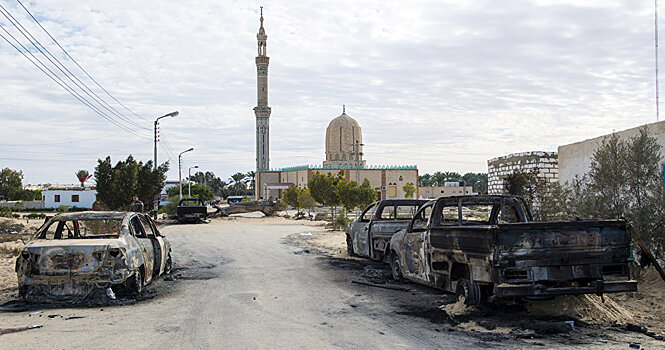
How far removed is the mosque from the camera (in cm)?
8844

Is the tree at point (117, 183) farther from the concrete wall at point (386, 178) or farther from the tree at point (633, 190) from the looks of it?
the concrete wall at point (386, 178)

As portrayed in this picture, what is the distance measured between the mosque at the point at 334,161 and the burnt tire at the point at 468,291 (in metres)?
76.2

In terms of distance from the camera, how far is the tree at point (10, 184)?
86188mm

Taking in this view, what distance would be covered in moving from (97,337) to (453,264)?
5.12 metres

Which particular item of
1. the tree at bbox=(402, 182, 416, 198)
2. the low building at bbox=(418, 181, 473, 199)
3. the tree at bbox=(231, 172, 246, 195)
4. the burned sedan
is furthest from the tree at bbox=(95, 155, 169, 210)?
the tree at bbox=(231, 172, 246, 195)

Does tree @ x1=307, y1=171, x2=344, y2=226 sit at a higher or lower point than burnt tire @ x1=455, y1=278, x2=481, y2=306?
higher

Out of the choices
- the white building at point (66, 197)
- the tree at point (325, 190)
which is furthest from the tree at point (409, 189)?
the white building at point (66, 197)

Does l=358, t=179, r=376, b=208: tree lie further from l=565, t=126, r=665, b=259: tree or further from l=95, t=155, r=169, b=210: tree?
l=565, t=126, r=665, b=259: tree

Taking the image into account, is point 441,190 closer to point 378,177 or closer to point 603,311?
point 378,177

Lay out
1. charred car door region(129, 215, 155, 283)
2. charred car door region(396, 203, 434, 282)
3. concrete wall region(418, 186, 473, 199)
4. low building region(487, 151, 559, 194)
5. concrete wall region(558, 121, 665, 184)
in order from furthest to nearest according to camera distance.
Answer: concrete wall region(418, 186, 473, 199) → low building region(487, 151, 559, 194) → concrete wall region(558, 121, 665, 184) → charred car door region(129, 215, 155, 283) → charred car door region(396, 203, 434, 282)

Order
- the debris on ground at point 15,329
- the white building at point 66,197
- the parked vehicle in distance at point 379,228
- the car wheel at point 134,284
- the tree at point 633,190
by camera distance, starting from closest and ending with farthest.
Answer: the debris on ground at point 15,329, the car wheel at point 134,284, the tree at point 633,190, the parked vehicle in distance at point 379,228, the white building at point 66,197

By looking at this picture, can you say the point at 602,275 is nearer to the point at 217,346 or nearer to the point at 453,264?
the point at 453,264

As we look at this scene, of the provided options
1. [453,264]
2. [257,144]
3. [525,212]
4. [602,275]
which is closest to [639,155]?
[525,212]

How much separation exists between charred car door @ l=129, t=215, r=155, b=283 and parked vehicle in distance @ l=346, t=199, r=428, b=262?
5424 mm
